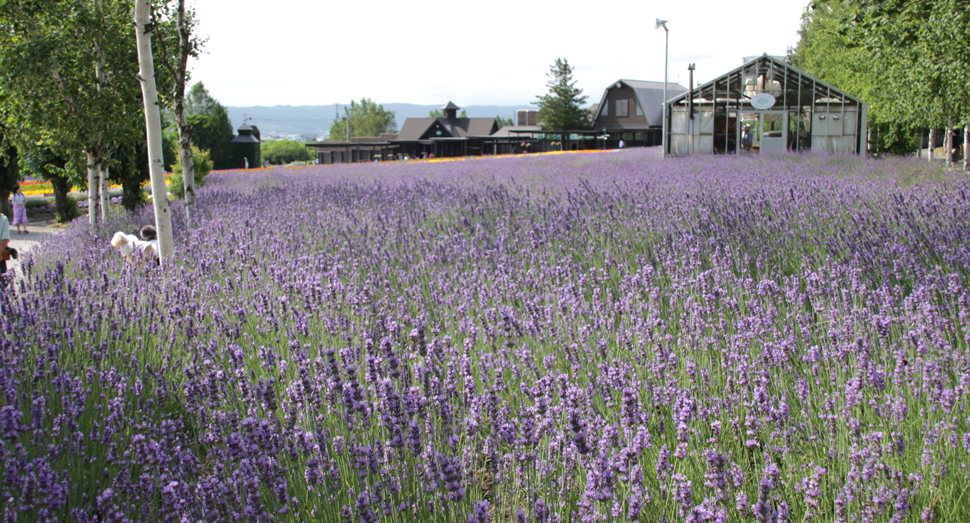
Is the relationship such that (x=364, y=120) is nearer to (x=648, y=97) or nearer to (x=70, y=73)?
(x=648, y=97)

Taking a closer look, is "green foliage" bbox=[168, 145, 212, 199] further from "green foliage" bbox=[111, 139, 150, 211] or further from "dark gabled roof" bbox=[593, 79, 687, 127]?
"dark gabled roof" bbox=[593, 79, 687, 127]

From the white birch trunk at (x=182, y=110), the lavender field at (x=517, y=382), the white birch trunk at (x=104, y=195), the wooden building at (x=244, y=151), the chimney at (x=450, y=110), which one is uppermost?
the chimney at (x=450, y=110)

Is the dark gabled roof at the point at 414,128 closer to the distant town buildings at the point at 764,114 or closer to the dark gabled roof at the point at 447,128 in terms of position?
the dark gabled roof at the point at 447,128

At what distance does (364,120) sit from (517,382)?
9783cm

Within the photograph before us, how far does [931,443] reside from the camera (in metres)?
1.89

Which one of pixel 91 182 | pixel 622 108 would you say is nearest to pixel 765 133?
pixel 91 182

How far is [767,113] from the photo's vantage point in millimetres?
22141

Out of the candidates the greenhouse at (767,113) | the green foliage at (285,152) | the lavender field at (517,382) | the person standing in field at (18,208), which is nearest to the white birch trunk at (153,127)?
the lavender field at (517,382)

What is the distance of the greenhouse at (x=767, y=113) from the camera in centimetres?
2136

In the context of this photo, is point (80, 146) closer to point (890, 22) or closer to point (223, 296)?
point (223, 296)

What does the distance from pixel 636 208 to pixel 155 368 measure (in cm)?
524

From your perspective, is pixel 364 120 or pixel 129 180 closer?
pixel 129 180

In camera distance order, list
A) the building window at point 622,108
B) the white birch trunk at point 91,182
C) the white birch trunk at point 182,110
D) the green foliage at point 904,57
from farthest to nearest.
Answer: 1. the building window at point 622,108
2. the white birch trunk at point 91,182
3. the white birch trunk at point 182,110
4. the green foliage at point 904,57

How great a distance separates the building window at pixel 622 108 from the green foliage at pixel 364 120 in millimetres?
51019
